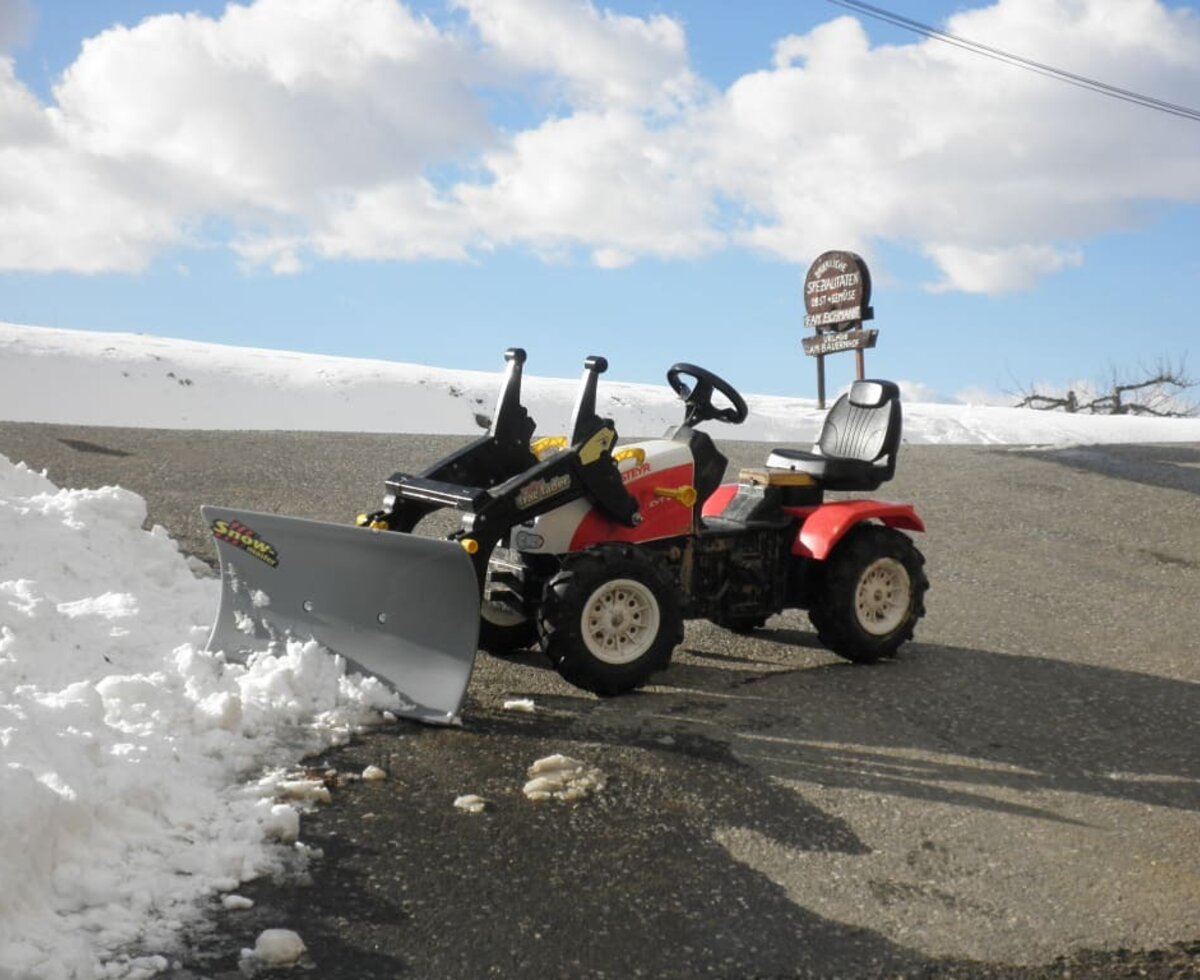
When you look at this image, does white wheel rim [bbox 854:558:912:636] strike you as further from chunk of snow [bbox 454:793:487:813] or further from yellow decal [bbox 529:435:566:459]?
chunk of snow [bbox 454:793:487:813]

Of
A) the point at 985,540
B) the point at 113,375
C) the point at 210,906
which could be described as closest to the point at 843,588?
the point at 210,906

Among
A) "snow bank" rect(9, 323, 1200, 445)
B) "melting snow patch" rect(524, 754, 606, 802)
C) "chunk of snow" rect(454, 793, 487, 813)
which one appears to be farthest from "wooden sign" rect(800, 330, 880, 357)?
"chunk of snow" rect(454, 793, 487, 813)

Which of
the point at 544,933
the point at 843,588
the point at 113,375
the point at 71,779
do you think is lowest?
the point at 544,933

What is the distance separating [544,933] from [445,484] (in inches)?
108

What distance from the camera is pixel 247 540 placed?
6191 millimetres

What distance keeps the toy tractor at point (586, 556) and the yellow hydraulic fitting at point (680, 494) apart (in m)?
0.01

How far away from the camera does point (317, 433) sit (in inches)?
631

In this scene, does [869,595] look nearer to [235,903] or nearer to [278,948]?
[235,903]

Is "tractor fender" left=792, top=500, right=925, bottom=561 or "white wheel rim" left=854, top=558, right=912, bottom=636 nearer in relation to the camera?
"tractor fender" left=792, top=500, right=925, bottom=561

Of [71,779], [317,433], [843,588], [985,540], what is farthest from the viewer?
[317,433]

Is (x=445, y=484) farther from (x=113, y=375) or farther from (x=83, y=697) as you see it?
(x=113, y=375)

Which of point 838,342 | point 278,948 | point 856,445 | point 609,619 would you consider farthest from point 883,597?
point 838,342

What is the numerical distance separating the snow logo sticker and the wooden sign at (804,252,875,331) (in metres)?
14.4

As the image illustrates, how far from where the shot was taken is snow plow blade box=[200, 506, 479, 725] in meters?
5.94
